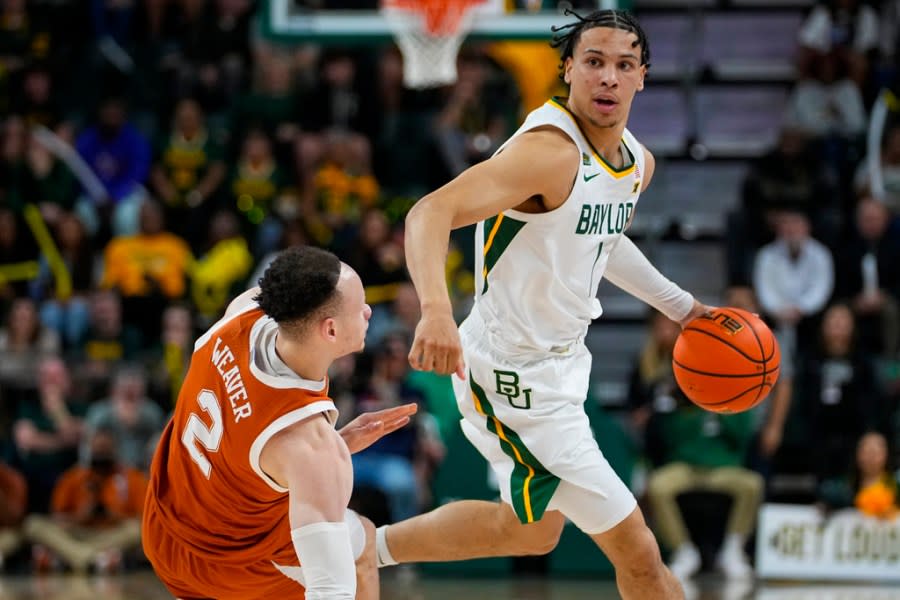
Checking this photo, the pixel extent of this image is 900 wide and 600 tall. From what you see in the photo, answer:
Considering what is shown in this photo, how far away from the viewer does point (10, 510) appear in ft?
31.3

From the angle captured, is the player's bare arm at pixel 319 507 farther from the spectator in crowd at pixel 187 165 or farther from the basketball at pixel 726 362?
the spectator in crowd at pixel 187 165

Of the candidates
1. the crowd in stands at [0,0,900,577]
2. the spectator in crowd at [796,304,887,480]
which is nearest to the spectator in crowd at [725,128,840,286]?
the crowd in stands at [0,0,900,577]

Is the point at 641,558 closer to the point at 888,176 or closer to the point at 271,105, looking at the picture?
the point at 888,176

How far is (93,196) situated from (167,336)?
7.66ft

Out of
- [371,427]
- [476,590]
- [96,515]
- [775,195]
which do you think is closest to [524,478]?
[371,427]

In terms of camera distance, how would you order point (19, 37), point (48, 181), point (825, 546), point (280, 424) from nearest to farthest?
point (280, 424)
point (825, 546)
point (48, 181)
point (19, 37)

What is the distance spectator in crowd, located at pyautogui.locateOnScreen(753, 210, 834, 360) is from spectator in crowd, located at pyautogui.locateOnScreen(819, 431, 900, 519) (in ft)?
4.43

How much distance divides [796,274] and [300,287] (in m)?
7.35

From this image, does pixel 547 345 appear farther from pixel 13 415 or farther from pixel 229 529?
A: pixel 13 415

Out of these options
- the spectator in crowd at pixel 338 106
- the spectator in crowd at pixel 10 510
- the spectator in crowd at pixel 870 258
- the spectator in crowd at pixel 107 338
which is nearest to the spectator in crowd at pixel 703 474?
the spectator in crowd at pixel 870 258

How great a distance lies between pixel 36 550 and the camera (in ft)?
31.1

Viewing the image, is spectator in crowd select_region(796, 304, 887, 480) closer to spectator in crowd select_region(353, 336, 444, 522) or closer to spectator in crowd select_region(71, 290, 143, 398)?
spectator in crowd select_region(353, 336, 444, 522)

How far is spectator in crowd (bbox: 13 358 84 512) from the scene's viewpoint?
973 cm

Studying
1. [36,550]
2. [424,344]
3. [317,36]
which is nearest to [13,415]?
[36,550]
